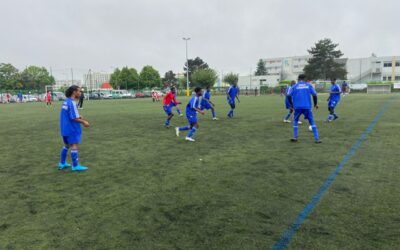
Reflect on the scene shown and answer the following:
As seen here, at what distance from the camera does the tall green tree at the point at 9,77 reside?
258ft

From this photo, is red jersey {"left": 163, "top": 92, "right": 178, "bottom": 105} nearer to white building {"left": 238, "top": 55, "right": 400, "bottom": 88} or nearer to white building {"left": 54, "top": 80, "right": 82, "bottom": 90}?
white building {"left": 238, "top": 55, "right": 400, "bottom": 88}

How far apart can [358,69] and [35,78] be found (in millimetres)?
94793

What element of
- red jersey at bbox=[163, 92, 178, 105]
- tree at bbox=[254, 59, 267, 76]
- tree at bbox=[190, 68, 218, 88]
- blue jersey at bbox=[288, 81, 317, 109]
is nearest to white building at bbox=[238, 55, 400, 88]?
tree at bbox=[254, 59, 267, 76]

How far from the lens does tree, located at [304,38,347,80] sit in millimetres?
81106

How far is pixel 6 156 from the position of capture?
25.4ft

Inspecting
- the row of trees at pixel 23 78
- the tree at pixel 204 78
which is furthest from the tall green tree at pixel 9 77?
the tree at pixel 204 78

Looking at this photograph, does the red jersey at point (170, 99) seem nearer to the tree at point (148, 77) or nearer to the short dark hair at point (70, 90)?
the short dark hair at point (70, 90)

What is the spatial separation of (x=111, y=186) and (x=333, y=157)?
190 inches

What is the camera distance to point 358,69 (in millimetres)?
90312

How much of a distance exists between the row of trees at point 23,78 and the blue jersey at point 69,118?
8435 cm

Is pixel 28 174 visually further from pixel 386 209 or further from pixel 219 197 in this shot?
pixel 386 209

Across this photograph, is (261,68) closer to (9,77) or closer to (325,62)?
(325,62)

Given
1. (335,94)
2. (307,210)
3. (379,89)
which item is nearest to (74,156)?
(307,210)

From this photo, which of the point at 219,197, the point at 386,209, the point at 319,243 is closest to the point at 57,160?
the point at 219,197
